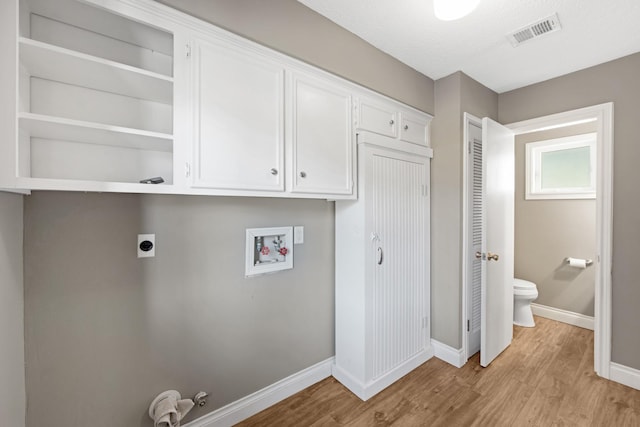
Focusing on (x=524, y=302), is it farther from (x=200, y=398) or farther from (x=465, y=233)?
(x=200, y=398)

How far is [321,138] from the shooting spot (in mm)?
1729

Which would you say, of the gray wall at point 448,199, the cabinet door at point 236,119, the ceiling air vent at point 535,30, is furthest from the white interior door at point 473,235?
the cabinet door at point 236,119

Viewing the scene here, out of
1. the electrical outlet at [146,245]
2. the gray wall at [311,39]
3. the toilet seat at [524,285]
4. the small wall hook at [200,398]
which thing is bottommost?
the small wall hook at [200,398]

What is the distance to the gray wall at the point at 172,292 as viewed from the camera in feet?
3.88

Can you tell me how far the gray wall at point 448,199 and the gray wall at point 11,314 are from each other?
105 inches

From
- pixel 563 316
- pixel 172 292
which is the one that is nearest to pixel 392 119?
pixel 172 292

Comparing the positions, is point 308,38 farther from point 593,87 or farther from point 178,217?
point 593,87

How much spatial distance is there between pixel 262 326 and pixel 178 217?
0.88 m

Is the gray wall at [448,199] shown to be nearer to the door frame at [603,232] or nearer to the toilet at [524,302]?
the door frame at [603,232]

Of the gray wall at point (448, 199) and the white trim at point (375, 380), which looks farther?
the gray wall at point (448, 199)

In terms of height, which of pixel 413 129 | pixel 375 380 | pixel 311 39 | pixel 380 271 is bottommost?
pixel 375 380

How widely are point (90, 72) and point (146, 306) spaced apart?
3.60 feet

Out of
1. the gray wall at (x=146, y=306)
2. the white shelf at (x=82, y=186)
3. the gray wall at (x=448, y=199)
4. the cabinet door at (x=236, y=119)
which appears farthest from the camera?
the gray wall at (x=448, y=199)

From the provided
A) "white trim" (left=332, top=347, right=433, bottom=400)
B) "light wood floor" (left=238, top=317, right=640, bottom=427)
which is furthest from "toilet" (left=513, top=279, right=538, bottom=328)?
"white trim" (left=332, top=347, right=433, bottom=400)
